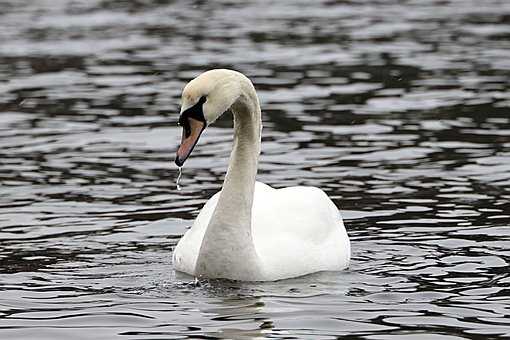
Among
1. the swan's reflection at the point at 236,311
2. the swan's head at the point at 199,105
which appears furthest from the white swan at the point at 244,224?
the swan's reflection at the point at 236,311

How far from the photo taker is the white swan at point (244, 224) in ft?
31.8

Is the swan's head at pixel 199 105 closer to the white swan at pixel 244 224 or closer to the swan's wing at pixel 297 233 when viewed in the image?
the white swan at pixel 244 224

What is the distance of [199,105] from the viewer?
9.65 m

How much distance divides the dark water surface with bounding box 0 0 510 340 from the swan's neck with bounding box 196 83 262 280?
0.59 feet

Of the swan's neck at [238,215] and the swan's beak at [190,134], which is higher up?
the swan's beak at [190,134]

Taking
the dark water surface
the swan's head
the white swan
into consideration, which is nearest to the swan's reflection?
the dark water surface

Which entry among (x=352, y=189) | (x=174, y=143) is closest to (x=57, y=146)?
(x=174, y=143)

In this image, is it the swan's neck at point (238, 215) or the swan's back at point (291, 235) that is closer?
the swan's neck at point (238, 215)

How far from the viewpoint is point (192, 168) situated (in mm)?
15203

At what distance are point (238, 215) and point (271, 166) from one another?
4.83 meters

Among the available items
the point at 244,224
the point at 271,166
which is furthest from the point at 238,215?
the point at 271,166

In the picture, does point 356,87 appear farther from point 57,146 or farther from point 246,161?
point 246,161

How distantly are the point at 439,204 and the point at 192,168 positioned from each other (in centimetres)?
311

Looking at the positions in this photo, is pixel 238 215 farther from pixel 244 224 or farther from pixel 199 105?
pixel 199 105
